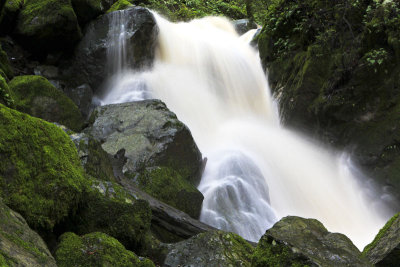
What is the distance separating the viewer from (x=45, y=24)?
35.3 feet

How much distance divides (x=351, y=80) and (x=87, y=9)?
950cm

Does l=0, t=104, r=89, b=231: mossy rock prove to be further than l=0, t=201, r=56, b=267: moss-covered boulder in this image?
Yes

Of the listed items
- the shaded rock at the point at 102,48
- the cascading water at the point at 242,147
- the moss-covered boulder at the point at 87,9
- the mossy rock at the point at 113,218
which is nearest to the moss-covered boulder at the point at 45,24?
the moss-covered boulder at the point at 87,9

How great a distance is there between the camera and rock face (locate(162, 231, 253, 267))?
3656mm

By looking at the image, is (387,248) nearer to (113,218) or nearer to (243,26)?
(113,218)

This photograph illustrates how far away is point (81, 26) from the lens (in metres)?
12.3

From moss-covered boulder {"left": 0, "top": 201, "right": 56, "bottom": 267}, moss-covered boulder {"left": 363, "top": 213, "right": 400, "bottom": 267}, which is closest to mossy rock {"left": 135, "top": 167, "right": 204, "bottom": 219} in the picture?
moss-covered boulder {"left": 363, "top": 213, "right": 400, "bottom": 267}

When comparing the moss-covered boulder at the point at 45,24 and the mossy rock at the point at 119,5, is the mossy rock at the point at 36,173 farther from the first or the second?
the mossy rock at the point at 119,5

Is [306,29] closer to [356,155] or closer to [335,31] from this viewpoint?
A: [335,31]

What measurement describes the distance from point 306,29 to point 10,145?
9.48 metres

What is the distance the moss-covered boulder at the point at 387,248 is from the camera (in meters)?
3.38

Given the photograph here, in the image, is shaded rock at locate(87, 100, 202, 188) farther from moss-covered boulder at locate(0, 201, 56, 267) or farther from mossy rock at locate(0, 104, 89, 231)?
moss-covered boulder at locate(0, 201, 56, 267)

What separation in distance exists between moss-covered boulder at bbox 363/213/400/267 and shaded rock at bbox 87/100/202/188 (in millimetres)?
3972

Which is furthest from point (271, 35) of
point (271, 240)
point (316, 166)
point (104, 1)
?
point (271, 240)
